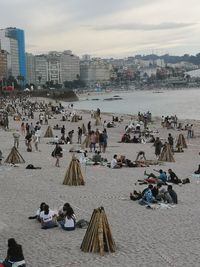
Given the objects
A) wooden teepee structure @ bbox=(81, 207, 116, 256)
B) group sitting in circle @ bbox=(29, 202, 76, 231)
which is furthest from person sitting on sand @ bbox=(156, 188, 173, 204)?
wooden teepee structure @ bbox=(81, 207, 116, 256)

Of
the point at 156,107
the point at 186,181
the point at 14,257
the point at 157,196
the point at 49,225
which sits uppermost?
the point at 14,257

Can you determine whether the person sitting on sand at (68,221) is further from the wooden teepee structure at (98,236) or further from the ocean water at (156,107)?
the ocean water at (156,107)

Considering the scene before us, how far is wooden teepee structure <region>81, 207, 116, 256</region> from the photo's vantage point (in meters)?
9.62

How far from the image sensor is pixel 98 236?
9617 mm

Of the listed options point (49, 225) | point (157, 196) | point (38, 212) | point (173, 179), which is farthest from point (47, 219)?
point (173, 179)

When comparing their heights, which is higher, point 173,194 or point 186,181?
point 173,194

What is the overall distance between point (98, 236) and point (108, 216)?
2.78 meters

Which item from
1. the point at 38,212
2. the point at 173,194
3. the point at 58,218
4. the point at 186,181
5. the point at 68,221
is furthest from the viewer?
the point at 186,181

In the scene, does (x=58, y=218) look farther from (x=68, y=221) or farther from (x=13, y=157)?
(x=13, y=157)

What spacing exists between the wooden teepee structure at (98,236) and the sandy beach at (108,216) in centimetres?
17

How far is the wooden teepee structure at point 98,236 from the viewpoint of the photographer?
9617 mm

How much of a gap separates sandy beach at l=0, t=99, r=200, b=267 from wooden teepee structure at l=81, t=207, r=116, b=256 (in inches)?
6.9

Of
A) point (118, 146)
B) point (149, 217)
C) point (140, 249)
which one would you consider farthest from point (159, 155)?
point (140, 249)

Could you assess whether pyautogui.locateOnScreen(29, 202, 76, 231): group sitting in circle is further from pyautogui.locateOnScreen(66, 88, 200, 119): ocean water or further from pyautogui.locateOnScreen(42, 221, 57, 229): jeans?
pyautogui.locateOnScreen(66, 88, 200, 119): ocean water
